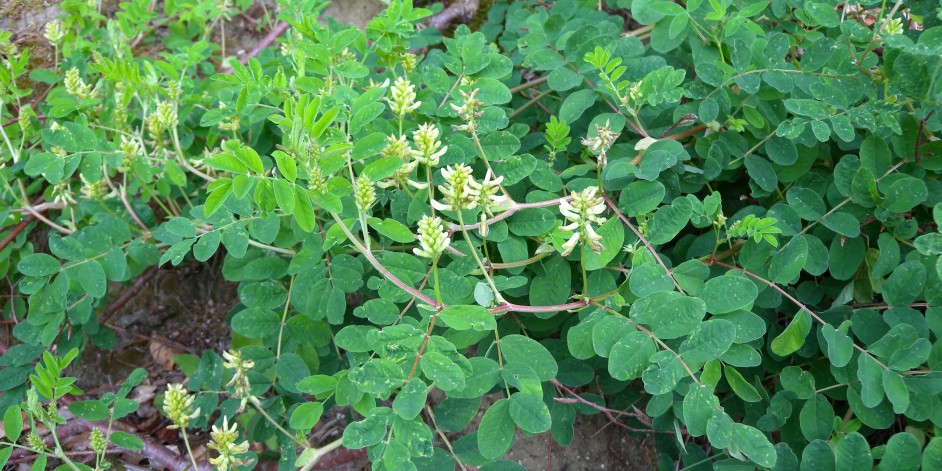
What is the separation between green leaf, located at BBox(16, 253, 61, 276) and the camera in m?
2.12

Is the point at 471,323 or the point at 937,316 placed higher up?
the point at 471,323

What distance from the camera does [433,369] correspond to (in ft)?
4.90

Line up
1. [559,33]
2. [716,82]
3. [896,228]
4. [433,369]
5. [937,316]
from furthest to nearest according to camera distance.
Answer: [559,33] → [716,82] → [896,228] → [937,316] → [433,369]

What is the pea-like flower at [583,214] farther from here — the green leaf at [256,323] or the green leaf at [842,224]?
the green leaf at [256,323]

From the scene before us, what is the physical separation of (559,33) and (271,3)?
1.88m

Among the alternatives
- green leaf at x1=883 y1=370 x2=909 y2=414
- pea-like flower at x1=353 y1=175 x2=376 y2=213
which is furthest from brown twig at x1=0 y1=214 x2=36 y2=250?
green leaf at x1=883 y1=370 x2=909 y2=414

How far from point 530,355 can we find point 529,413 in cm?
18

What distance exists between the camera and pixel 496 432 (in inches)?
63.7

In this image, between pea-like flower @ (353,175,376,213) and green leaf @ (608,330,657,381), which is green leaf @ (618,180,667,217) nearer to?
green leaf @ (608,330,657,381)

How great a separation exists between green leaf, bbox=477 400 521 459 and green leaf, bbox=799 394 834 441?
2.49 feet

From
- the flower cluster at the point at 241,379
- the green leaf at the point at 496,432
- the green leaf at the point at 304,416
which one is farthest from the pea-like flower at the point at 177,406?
the green leaf at the point at 496,432

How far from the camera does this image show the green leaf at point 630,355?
1.58m

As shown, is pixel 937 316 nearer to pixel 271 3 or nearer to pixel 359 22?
pixel 359 22

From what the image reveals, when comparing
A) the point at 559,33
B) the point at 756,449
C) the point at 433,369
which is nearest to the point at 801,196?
the point at 756,449
